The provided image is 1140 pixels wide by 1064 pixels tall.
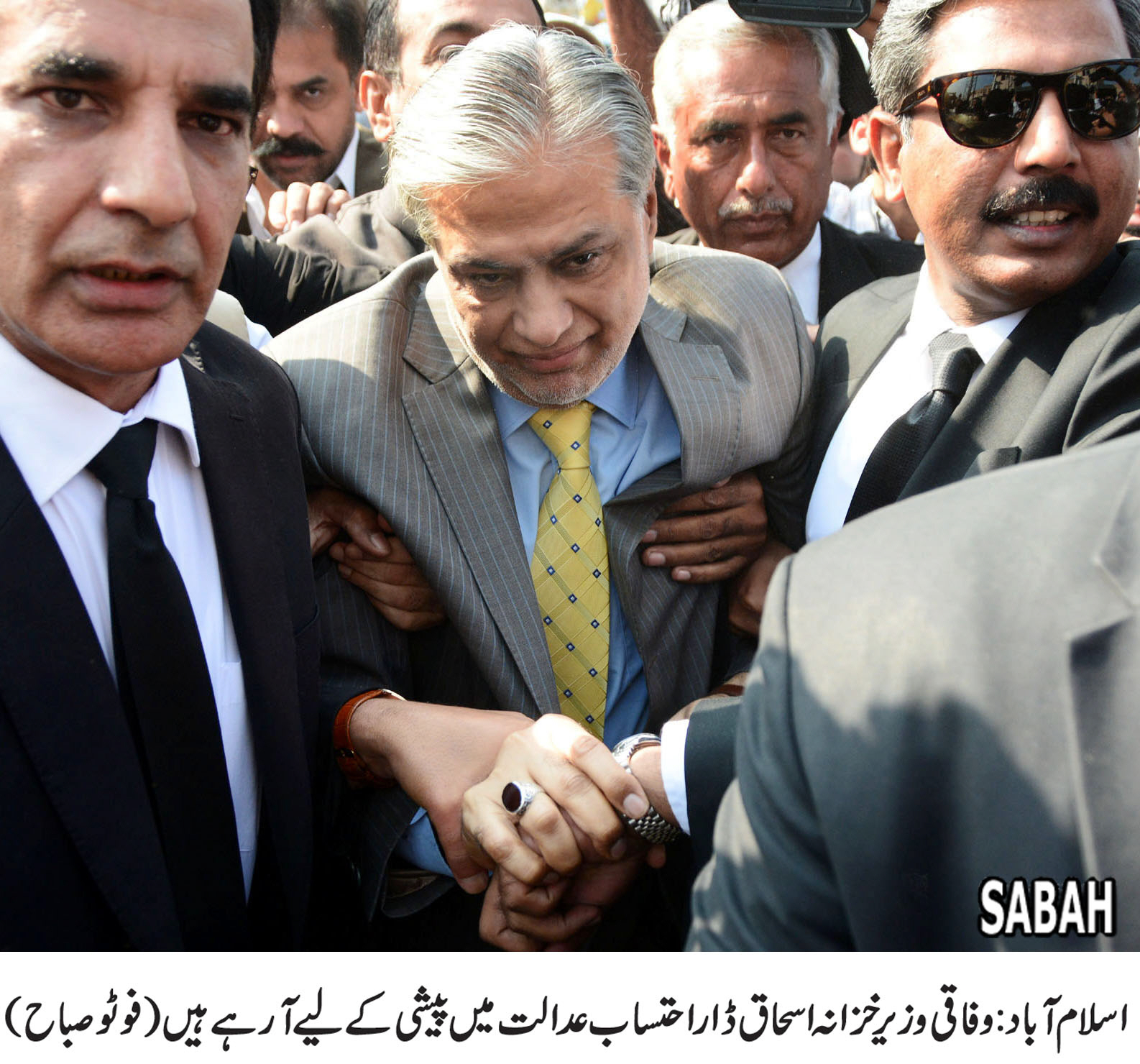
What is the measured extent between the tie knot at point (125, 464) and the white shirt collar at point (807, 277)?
112 inches

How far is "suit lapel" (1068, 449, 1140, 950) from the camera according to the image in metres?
1.12

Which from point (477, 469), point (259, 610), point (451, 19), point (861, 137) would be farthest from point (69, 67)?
point (451, 19)

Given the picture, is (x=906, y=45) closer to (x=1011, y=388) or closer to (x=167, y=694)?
(x=1011, y=388)

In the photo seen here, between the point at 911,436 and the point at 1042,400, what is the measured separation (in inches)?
11.2

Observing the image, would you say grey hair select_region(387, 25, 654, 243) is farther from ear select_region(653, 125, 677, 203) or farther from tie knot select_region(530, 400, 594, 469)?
ear select_region(653, 125, 677, 203)

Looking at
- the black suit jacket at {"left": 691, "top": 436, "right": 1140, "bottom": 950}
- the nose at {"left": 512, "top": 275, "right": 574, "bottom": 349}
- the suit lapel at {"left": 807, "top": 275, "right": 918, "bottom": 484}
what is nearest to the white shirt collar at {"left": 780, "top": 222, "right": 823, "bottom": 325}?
the suit lapel at {"left": 807, "top": 275, "right": 918, "bottom": 484}

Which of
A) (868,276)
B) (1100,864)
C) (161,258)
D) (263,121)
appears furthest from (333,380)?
(263,121)

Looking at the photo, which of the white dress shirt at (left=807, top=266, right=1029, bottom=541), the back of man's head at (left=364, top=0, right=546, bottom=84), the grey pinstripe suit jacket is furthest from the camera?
the back of man's head at (left=364, top=0, right=546, bottom=84)

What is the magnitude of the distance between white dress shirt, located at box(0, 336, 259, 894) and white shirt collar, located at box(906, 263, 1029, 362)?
1664 millimetres

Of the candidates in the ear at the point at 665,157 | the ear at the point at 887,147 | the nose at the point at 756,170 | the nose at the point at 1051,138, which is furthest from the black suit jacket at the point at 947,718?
the ear at the point at 665,157

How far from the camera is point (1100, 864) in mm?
1122

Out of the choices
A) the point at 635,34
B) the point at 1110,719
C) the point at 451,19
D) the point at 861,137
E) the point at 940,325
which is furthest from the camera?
the point at 635,34

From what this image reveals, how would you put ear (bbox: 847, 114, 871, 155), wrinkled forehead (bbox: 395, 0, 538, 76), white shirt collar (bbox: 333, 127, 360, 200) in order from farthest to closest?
white shirt collar (bbox: 333, 127, 360, 200) → wrinkled forehead (bbox: 395, 0, 538, 76) → ear (bbox: 847, 114, 871, 155)

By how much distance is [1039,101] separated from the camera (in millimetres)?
2451
